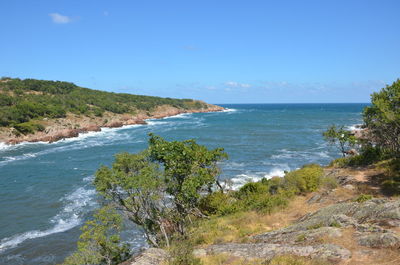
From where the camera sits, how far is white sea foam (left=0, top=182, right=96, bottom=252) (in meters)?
25.0

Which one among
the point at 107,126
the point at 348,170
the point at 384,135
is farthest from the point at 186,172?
the point at 107,126

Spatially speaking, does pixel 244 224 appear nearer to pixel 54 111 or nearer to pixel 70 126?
pixel 70 126

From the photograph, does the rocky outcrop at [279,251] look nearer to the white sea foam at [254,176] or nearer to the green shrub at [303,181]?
the green shrub at [303,181]

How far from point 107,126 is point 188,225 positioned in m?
94.2

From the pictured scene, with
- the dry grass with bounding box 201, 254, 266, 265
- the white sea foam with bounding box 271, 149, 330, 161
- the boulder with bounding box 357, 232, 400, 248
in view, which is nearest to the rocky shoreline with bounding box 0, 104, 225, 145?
the white sea foam with bounding box 271, 149, 330, 161

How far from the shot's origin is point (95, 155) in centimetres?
5828

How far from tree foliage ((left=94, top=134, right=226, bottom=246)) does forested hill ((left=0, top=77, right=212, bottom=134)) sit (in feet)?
242

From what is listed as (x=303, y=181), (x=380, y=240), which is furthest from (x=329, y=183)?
(x=380, y=240)

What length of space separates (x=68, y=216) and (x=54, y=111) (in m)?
79.7

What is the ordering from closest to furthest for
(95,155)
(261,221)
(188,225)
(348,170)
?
(261,221) < (188,225) < (348,170) < (95,155)

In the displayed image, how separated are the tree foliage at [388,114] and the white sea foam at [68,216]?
29.4 metres

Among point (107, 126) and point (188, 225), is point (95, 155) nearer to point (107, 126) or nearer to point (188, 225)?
point (188, 225)

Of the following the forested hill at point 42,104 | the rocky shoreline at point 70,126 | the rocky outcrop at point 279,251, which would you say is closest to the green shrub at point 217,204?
the rocky outcrop at point 279,251

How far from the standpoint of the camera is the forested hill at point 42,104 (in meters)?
84.6
